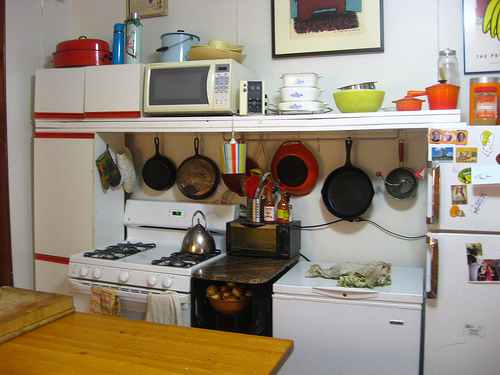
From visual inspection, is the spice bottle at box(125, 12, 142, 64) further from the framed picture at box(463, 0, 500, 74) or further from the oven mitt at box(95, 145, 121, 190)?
the framed picture at box(463, 0, 500, 74)

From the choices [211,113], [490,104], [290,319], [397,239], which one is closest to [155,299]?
[290,319]

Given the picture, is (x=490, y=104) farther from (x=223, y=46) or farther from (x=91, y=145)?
(x=91, y=145)

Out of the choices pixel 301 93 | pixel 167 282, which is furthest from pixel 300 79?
pixel 167 282

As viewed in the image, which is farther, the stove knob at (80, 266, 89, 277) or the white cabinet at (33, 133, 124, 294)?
the white cabinet at (33, 133, 124, 294)

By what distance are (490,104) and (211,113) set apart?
1412 mm

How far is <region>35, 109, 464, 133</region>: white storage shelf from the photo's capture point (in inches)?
89.3

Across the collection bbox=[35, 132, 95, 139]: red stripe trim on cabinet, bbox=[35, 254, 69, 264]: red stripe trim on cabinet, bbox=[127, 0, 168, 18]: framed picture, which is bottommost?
bbox=[35, 254, 69, 264]: red stripe trim on cabinet

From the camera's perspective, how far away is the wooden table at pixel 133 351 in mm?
1374

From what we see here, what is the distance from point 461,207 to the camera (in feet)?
6.89

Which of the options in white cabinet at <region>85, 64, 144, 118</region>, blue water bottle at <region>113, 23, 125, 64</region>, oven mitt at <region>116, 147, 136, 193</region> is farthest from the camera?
oven mitt at <region>116, 147, 136, 193</region>

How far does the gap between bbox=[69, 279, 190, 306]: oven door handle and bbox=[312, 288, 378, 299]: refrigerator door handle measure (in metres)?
0.69

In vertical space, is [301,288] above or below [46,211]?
below

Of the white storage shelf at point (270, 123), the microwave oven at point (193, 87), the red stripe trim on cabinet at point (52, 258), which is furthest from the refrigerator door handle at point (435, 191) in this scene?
the red stripe trim on cabinet at point (52, 258)

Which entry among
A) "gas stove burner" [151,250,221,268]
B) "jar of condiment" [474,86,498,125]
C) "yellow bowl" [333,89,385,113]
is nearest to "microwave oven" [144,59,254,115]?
"yellow bowl" [333,89,385,113]
